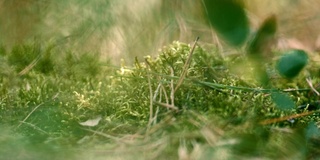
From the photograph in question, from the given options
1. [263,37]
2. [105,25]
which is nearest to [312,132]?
[263,37]

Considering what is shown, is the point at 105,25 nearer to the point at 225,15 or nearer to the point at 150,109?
the point at 150,109

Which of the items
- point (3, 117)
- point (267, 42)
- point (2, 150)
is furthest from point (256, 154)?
point (3, 117)

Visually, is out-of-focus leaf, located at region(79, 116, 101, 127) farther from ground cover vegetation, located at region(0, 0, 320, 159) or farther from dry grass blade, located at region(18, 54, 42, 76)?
dry grass blade, located at region(18, 54, 42, 76)

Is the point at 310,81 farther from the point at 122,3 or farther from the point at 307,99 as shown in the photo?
the point at 122,3

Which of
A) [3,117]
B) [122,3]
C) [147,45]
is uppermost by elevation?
[122,3]

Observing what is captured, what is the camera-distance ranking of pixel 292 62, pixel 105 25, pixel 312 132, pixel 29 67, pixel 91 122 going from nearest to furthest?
pixel 292 62 → pixel 312 132 → pixel 91 122 → pixel 29 67 → pixel 105 25

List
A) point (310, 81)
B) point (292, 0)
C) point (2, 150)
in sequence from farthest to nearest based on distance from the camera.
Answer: point (292, 0) → point (310, 81) → point (2, 150)
